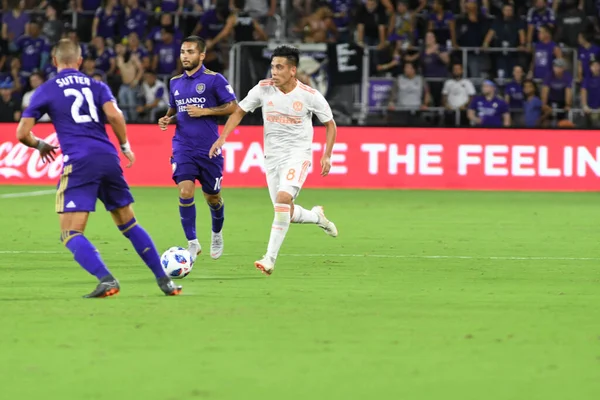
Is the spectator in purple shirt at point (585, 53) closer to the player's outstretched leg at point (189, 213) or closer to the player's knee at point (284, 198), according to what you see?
the player's outstretched leg at point (189, 213)

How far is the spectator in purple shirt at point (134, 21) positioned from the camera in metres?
28.0

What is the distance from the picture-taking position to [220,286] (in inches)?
399

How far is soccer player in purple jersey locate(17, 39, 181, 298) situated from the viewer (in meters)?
8.91

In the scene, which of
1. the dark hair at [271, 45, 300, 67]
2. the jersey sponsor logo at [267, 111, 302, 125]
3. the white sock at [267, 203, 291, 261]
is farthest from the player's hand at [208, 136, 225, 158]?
the dark hair at [271, 45, 300, 67]

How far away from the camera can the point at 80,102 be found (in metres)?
8.95

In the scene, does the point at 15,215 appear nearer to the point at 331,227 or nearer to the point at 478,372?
Result: the point at 331,227

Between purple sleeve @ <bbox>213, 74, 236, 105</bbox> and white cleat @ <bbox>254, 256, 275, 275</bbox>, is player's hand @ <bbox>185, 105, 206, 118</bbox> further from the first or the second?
white cleat @ <bbox>254, 256, 275, 275</bbox>

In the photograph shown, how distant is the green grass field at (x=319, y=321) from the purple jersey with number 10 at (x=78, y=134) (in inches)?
31.0

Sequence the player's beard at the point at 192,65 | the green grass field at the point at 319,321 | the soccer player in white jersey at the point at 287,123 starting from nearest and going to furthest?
the green grass field at the point at 319,321 < the soccer player in white jersey at the point at 287,123 < the player's beard at the point at 192,65

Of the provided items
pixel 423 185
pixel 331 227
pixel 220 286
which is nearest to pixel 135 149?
pixel 423 185

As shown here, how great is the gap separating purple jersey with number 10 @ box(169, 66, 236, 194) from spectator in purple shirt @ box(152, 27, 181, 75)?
15.0 m

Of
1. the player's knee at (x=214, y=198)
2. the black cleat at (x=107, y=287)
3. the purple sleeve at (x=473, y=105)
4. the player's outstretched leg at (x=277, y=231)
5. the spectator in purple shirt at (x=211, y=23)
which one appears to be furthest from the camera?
the spectator in purple shirt at (x=211, y=23)

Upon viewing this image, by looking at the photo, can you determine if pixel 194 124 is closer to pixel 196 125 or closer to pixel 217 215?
pixel 196 125

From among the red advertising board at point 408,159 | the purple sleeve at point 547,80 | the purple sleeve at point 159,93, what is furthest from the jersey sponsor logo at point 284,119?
the purple sleeve at point 547,80
